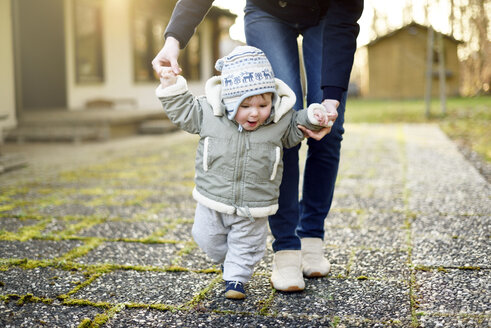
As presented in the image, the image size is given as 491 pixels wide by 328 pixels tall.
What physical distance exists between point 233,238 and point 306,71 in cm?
78

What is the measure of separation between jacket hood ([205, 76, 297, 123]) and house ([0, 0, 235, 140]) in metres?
6.67

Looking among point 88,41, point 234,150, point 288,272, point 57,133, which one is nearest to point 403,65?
point 88,41

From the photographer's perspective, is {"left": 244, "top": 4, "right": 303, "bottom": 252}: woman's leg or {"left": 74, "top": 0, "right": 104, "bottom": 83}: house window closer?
{"left": 244, "top": 4, "right": 303, "bottom": 252}: woman's leg

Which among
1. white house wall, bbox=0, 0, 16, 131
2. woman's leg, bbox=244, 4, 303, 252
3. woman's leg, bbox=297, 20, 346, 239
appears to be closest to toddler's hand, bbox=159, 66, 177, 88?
woman's leg, bbox=244, 4, 303, 252

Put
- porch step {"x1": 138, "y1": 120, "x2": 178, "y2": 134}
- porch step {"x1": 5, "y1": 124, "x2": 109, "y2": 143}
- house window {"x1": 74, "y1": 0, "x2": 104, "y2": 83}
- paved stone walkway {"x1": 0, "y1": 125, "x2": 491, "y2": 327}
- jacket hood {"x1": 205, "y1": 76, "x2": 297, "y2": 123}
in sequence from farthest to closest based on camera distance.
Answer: house window {"x1": 74, "y1": 0, "x2": 104, "y2": 83}, porch step {"x1": 138, "y1": 120, "x2": 178, "y2": 134}, porch step {"x1": 5, "y1": 124, "x2": 109, "y2": 143}, jacket hood {"x1": 205, "y1": 76, "x2": 297, "y2": 123}, paved stone walkway {"x1": 0, "y1": 125, "x2": 491, "y2": 327}

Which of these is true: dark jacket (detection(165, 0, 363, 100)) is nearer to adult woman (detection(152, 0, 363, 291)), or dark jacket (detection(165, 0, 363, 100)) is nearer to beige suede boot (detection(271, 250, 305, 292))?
adult woman (detection(152, 0, 363, 291))

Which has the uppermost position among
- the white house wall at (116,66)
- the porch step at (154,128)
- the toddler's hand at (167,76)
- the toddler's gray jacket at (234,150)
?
the white house wall at (116,66)

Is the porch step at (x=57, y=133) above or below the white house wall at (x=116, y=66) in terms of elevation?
below

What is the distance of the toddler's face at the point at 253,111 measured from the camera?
6.61 ft

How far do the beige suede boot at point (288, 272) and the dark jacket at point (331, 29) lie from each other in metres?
0.63

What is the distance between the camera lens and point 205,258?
2.64m

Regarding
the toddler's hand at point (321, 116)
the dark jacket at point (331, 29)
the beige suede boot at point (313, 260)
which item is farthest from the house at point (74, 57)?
the toddler's hand at point (321, 116)

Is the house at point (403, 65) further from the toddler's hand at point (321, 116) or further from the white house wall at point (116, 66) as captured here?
the toddler's hand at point (321, 116)

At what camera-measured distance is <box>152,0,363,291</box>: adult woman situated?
217cm
